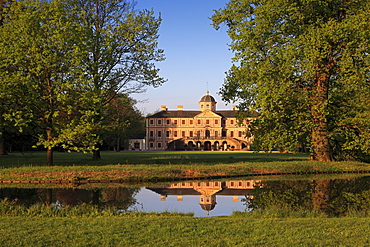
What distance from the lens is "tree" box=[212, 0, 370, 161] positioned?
73.6 feet

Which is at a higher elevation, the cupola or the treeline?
the cupola

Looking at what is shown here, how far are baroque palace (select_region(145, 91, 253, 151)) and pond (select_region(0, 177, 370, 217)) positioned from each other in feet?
204

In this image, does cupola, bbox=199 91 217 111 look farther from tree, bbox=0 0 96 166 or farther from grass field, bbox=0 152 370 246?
grass field, bbox=0 152 370 246

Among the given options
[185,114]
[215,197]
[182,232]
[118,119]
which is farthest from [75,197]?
[185,114]

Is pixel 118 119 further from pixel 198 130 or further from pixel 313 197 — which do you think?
pixel 198 130

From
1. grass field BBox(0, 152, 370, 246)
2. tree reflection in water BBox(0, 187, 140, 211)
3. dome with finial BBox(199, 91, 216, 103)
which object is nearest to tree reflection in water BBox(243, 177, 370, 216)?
grass field BBox(0, 152, 370, 246)

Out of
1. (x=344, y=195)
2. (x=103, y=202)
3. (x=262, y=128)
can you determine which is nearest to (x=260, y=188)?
(x=344, y=195)

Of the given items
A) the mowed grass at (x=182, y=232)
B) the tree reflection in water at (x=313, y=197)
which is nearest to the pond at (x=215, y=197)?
the tree reflection in water at (x=313, y=197)

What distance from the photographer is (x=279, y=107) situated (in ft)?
76.2

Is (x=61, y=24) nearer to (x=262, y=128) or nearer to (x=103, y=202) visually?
(x=103, y=202)

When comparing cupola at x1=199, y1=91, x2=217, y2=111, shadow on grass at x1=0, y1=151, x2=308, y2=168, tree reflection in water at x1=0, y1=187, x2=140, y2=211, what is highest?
cupola at x1=199, y1=91, x2=217, y2=111

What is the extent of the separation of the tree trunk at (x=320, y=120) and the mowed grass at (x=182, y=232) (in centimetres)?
1415

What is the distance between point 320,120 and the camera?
24.0 meters

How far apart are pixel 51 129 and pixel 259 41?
1297 centimetres
